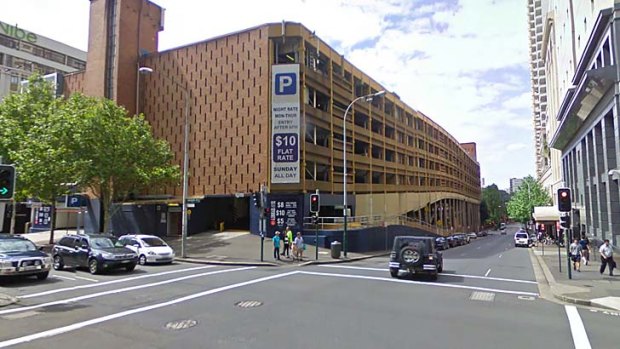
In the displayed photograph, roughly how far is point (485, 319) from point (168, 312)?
24.7 ft

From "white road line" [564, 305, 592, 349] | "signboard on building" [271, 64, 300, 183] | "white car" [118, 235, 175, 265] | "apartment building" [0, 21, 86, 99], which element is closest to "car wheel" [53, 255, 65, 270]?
"white car" [118, 235, 175, 265]

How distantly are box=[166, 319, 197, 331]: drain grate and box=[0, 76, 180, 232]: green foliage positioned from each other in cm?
2108

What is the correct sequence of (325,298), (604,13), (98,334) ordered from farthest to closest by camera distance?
1. (604,13)
2. (325,298)
3. (98,334)

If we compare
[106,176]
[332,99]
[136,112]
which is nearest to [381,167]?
[332,99]

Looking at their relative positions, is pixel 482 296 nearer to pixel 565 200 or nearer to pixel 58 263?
pixel 565 200

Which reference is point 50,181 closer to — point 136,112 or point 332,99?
point 136,112

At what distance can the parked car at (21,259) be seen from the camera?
14.7 m

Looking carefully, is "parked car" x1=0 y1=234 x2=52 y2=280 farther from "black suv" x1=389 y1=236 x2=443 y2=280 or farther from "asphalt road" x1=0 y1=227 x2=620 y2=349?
"black suv" x1=389 y1=236 x2=443 y2=280

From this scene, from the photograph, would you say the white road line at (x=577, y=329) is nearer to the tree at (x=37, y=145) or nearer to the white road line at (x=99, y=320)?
the white road line at (x=99, y=320)

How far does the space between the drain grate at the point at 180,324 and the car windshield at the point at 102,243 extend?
11.2 meters

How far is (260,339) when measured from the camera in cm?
807

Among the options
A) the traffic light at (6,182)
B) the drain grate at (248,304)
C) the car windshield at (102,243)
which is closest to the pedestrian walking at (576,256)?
the drain grate at (248,304)

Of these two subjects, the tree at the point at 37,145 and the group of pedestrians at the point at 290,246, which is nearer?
the group of pedestrians at the point at 290,246

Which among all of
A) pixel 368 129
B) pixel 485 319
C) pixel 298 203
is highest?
pixel 368 129
